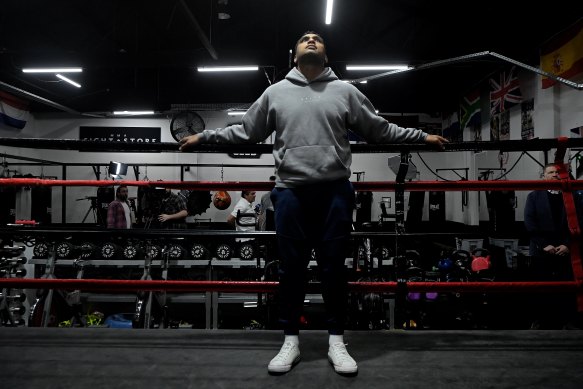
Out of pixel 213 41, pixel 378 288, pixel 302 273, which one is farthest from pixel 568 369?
pixel 213 41

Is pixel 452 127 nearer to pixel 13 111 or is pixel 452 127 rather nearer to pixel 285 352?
pixel 285 352

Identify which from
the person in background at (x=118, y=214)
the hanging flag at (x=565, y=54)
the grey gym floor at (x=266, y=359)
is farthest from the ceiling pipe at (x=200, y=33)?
the hanging flag at (x=565, y=54)

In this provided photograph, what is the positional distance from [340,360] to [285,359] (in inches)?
7.4

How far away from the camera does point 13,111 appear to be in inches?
408

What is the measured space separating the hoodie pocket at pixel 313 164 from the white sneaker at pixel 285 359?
2.00ft

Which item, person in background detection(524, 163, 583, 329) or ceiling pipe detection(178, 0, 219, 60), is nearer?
person in background detection(524, 163, 583, 329)

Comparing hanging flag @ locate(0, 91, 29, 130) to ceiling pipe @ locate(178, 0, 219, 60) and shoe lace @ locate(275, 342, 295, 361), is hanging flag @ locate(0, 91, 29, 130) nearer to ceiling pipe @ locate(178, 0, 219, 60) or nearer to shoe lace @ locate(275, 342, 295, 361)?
ceiling pipe @ locate(178, 0, 219, 60)

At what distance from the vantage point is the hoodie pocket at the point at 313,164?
152 centimetres

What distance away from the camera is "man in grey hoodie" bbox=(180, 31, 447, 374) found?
5.05 ft

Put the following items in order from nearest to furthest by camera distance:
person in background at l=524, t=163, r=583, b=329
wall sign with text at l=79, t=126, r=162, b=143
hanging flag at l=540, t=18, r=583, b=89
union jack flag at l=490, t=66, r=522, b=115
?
1. person in background at l=524, t=163, r=583, b=329
2. hanging flag at l=540, t=18, r=583, b=89
3. union jack flag at l=490, t=66, r=522, b=115
4. wall sign with text at l=79, t=126, r=162, b=143

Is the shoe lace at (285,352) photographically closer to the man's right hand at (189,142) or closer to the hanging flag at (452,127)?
the man's right hand at (189,142)

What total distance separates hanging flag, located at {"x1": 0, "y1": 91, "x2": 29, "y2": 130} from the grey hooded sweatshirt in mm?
10616

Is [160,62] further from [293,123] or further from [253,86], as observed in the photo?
[293,123]

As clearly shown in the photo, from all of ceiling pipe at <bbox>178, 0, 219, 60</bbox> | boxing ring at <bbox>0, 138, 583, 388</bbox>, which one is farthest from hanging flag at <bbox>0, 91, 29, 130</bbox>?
boxing ring at <bbox>0, 138, 583, 388</bbox>
